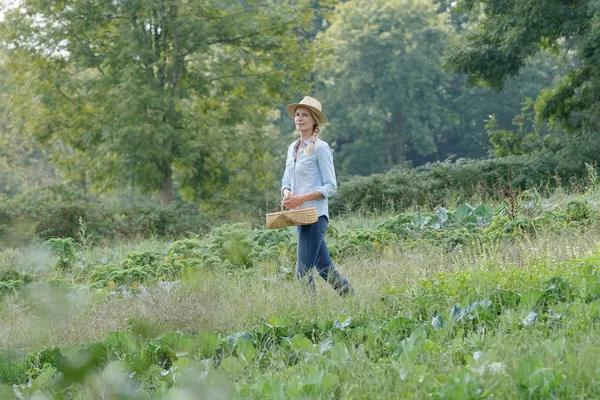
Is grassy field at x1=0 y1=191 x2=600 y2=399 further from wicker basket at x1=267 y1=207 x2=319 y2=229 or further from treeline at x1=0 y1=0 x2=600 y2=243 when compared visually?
treeline at x1=0 y1=0 x2=600 y2=243

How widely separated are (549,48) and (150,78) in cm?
937

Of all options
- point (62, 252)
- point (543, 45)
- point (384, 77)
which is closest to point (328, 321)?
point (62, 252)

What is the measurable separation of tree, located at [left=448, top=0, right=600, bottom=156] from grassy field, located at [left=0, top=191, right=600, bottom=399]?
9.04 m

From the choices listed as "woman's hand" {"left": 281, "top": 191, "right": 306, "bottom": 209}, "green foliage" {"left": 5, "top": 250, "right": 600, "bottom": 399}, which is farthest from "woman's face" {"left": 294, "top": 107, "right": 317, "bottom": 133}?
"green foliage" {"left": 5, "top": 250, "right": 600, "bottom": 399}

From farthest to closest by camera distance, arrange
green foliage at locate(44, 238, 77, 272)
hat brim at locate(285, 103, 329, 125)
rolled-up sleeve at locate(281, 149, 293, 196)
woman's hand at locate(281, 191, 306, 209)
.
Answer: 1. green foliage at locate(44, 238, 77, 272)
2. rolled-up sleeve at locate(281, 149, 293, 196)
3. hat brim at locate(285, 103, 329, 125)
4. woman's hand at locate(281, 191, 306, 209)

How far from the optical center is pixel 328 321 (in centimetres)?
623

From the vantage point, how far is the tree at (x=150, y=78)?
20438 mm

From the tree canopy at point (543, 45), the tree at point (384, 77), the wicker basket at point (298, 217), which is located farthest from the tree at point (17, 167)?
the wicker basket at point (298, 217)

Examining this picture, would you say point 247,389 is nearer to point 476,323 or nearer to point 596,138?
point 476,323

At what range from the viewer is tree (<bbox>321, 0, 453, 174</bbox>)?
4672cm

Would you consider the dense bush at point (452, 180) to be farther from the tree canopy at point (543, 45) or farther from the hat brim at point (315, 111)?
the hat brim at point (315, 111)

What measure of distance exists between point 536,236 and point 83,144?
1499 centimetres

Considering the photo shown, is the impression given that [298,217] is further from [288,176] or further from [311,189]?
[288,176]

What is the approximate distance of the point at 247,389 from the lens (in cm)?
474
